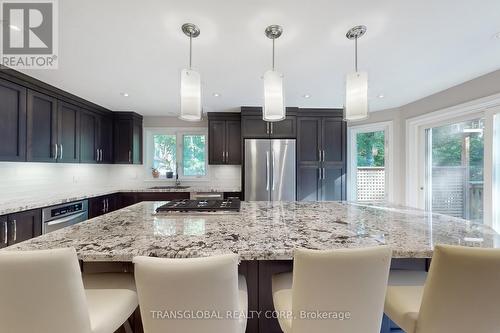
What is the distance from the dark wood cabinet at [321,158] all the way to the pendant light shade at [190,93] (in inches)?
104

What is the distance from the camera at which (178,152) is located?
466 cm

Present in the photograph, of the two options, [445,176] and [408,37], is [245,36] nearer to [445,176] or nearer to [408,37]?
[408,37]

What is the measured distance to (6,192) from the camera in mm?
2662

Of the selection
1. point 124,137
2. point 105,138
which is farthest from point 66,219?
point 124,137

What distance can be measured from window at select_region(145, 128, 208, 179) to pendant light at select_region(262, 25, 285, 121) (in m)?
3.10

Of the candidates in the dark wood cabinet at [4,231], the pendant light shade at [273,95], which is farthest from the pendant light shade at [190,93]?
the dark wood cabinet at [4,231]

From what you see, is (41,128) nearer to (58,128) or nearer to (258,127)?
(58,128)

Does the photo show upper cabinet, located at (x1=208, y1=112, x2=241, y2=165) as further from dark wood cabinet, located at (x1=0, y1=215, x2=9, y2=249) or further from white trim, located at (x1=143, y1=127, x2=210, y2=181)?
dark wood cabinet, located at (x1=0, y1=215, x2=9, y2=249)

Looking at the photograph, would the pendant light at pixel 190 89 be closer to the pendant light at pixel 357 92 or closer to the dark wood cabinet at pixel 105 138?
the pendant light at pixel 357 92

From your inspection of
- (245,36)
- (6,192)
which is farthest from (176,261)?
(6,192)

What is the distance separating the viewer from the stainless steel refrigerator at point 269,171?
3760mm

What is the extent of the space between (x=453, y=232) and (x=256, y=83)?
7.55ft

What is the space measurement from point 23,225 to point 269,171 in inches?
120

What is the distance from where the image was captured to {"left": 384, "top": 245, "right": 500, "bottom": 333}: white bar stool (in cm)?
82
